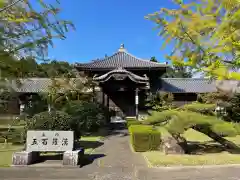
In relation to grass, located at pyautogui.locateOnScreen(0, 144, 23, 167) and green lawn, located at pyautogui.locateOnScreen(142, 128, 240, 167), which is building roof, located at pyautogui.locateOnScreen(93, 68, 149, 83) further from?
green lawn, located at pyautogui.locateOnScreen(142, 128, 240, 167)

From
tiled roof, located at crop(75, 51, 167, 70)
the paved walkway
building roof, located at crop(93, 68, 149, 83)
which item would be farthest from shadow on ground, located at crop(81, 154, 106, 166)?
tiled roof, located at crop(75, 51, 167, 70)

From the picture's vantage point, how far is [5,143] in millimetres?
10305

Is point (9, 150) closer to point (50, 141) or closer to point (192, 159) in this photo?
point (50, 141)

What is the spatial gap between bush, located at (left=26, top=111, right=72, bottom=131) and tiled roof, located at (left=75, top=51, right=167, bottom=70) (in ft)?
38.6

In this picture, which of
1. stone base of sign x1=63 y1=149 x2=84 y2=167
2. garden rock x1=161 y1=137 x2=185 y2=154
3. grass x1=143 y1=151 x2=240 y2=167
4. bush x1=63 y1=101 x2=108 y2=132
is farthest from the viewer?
bush x1=63 y1=101 x2=108 y2=132

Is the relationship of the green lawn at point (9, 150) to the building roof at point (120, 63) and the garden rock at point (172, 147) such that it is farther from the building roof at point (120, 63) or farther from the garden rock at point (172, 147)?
the building roof at point (120, 63)

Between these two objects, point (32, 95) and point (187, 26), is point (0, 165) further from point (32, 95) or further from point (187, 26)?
point (32, 95)

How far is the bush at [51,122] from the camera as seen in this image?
841cm

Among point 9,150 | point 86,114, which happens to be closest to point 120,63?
point 86,114

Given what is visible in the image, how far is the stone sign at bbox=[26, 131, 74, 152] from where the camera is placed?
7148 mm

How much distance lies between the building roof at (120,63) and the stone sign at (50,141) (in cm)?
1333

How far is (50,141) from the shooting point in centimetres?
721

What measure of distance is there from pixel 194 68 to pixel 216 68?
2.77 feet

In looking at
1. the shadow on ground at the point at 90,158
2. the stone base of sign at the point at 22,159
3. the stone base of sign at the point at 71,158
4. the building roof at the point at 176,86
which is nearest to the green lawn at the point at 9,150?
the stone base of sign at the point at 22,159
